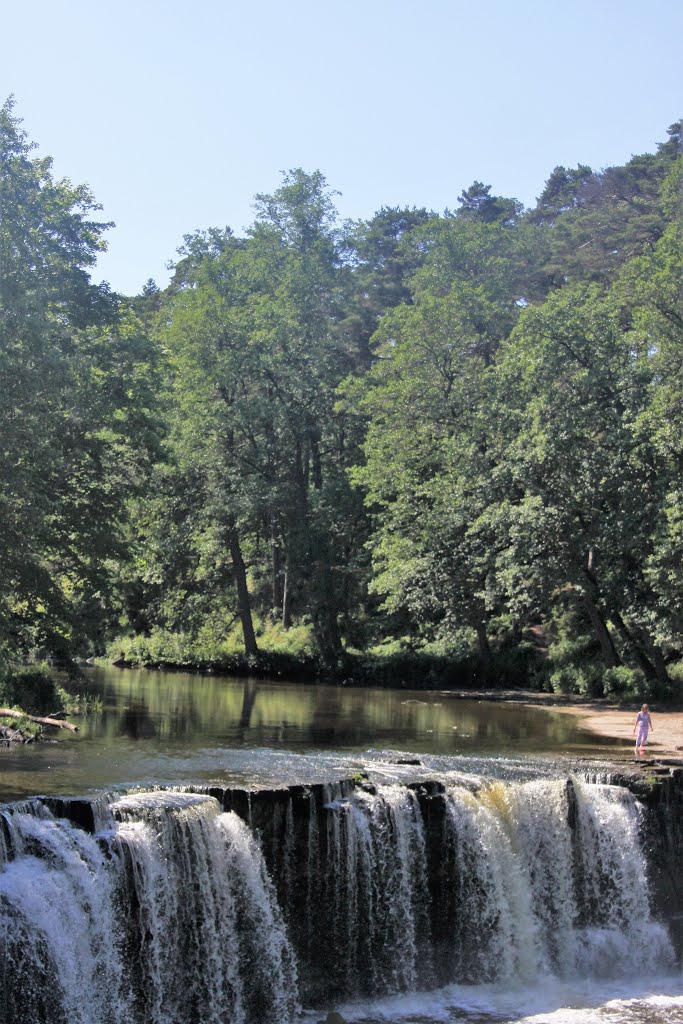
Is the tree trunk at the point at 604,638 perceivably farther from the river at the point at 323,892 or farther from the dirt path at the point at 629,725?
the river at the point at 323,892

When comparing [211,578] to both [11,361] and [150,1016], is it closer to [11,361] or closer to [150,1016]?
[11,361]

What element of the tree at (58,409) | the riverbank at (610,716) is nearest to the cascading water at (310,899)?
the riverbank at (610,716)

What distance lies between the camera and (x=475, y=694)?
36.3 m

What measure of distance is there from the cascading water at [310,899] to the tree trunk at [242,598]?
1002 inches

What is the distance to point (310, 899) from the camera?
51.5 ft

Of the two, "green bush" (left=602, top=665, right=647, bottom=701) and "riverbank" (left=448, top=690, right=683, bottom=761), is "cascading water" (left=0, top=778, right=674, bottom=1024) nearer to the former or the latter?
A: "riverbank" (left=448, top=690, right=683, bottom=761)

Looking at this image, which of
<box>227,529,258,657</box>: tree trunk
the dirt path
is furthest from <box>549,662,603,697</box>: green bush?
<box>227,529,258,657</box>: tree trunk

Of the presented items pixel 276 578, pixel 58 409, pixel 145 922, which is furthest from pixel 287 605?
pixel 145 922

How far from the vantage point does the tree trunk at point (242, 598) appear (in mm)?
42406

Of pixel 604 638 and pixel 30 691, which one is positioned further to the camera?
pixel 604 638

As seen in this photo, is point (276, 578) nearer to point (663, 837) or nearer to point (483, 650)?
point (483, 650)

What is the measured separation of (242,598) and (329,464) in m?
8.16

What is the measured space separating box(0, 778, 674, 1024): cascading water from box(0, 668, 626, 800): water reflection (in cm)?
190

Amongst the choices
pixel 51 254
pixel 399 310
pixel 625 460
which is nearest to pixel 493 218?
pixel 399 310
